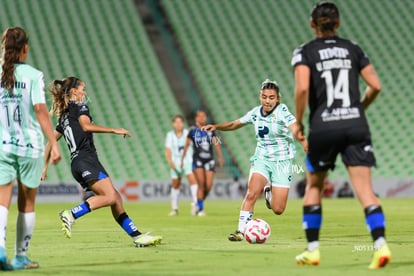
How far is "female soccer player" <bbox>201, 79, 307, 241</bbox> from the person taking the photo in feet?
37.4

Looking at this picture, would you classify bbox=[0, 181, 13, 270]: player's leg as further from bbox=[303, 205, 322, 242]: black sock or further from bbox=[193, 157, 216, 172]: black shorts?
bbox=[193, 157, 216, 172]: black shorts

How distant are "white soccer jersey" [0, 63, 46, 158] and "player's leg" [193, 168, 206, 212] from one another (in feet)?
38.5

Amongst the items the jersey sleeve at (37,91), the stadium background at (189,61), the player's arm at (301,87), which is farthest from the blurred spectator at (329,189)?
the jersey sleeve at (37,91)

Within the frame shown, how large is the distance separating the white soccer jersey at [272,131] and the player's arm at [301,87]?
13.4ft

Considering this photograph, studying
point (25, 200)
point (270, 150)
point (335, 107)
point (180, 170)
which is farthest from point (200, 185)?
point (335, 107)

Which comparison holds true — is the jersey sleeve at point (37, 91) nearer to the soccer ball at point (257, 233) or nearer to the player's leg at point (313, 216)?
the player's leg at point (313, 216)

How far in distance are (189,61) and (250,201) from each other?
67.9 ft

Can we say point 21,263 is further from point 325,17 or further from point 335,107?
point 325,17

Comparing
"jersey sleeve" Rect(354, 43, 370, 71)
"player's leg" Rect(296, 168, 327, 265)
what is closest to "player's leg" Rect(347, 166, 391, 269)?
"player's leg" Rect(296, 168, 327, 265)

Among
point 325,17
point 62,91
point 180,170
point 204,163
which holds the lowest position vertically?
point 180,170

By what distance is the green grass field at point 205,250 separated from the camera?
7551mm

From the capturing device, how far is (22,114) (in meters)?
7.50

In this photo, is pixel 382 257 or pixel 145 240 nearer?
pixel 382 257

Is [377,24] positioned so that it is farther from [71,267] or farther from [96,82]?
[71,267]
